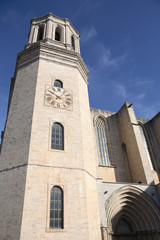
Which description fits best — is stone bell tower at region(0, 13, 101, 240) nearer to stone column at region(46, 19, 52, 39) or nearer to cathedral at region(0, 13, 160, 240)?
cathedral at region(0, 13, 160, 240)

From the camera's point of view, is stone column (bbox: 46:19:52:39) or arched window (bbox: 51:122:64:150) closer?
arched window (bbox: 51:122:64:150)

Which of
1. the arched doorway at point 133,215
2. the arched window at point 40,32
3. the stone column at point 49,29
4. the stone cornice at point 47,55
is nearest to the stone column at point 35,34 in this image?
the arched window at point 40,32

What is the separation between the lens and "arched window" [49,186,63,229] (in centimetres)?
751

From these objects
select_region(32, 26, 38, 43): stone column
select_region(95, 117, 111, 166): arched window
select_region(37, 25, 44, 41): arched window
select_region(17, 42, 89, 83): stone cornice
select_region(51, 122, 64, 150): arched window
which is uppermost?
select_region(37, 25, 44, 41): arched window

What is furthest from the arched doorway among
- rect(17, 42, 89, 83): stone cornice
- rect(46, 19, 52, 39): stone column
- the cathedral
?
rect(46, 19, 52, 39): stone column

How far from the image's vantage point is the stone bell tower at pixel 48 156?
737 centimetres

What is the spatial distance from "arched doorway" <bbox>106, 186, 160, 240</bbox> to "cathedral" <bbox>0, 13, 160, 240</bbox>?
5 cm

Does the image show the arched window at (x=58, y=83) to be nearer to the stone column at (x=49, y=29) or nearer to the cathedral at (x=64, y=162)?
the cathedral at (x=64, y=162)

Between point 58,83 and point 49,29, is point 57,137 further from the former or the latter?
point 49,29

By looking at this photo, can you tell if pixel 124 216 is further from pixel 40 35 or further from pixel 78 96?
pixel 40 35

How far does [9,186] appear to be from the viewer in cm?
802

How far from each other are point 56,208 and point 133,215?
5915 mm

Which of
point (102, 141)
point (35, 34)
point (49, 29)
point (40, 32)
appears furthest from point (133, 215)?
point (40, 32)

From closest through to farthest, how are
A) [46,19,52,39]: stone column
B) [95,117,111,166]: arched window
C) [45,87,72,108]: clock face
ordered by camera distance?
[45,87,72,108]: clock face, [95,117,111,166]: arched window, [46,19,52,39]: stone column
